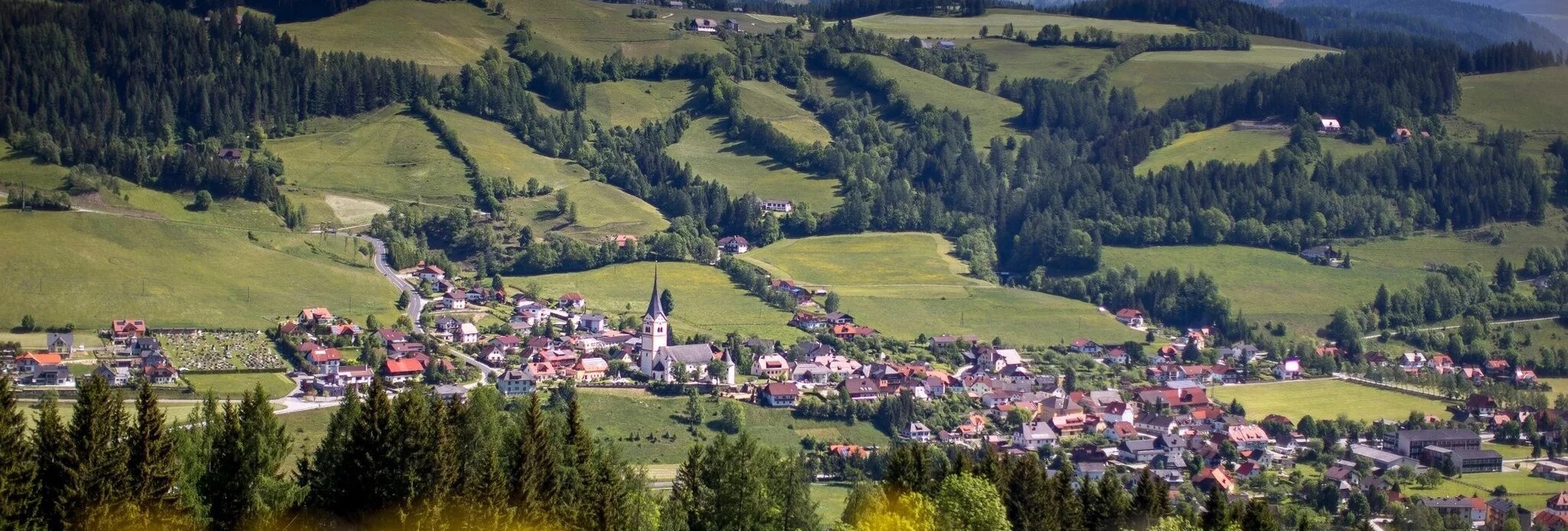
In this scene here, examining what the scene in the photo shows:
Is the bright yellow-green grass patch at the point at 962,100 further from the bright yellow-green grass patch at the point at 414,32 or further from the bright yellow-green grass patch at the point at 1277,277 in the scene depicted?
the bright yellow-green grass patch at the point at 414,32

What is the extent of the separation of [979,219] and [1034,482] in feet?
327

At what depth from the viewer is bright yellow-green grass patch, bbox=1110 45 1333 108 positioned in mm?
187750

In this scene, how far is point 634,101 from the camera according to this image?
17600 centimetres

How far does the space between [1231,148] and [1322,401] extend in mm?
56361

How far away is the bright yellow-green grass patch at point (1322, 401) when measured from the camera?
108250mm

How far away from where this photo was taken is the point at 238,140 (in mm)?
143750

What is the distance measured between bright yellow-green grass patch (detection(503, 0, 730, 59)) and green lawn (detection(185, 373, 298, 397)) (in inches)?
3423

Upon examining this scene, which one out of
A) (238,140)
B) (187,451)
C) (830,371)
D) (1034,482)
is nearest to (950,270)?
(830,371)

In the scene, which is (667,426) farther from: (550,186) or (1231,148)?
(1231,148)

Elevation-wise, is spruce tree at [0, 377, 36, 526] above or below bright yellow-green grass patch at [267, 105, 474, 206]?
above

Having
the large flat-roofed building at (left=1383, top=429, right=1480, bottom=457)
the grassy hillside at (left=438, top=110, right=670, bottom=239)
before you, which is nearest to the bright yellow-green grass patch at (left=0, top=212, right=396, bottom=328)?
the grassy hillside at (left=438, top=110, right=670, bottom=239)

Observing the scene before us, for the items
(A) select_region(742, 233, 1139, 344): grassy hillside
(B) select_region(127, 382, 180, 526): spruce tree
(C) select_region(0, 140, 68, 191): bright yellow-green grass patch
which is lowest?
(A) select_region(742, 233, 1139, 344): grassy hillside

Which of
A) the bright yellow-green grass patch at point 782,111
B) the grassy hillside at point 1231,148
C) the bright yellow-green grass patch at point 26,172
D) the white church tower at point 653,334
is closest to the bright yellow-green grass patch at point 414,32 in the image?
the bright yellow-green grass patch at point 782,111

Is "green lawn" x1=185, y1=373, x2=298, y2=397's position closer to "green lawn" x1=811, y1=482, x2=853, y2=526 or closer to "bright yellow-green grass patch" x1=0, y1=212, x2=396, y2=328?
"bright yellow-green grass patch" x1=0, y1=212, x2=396, y2=328
